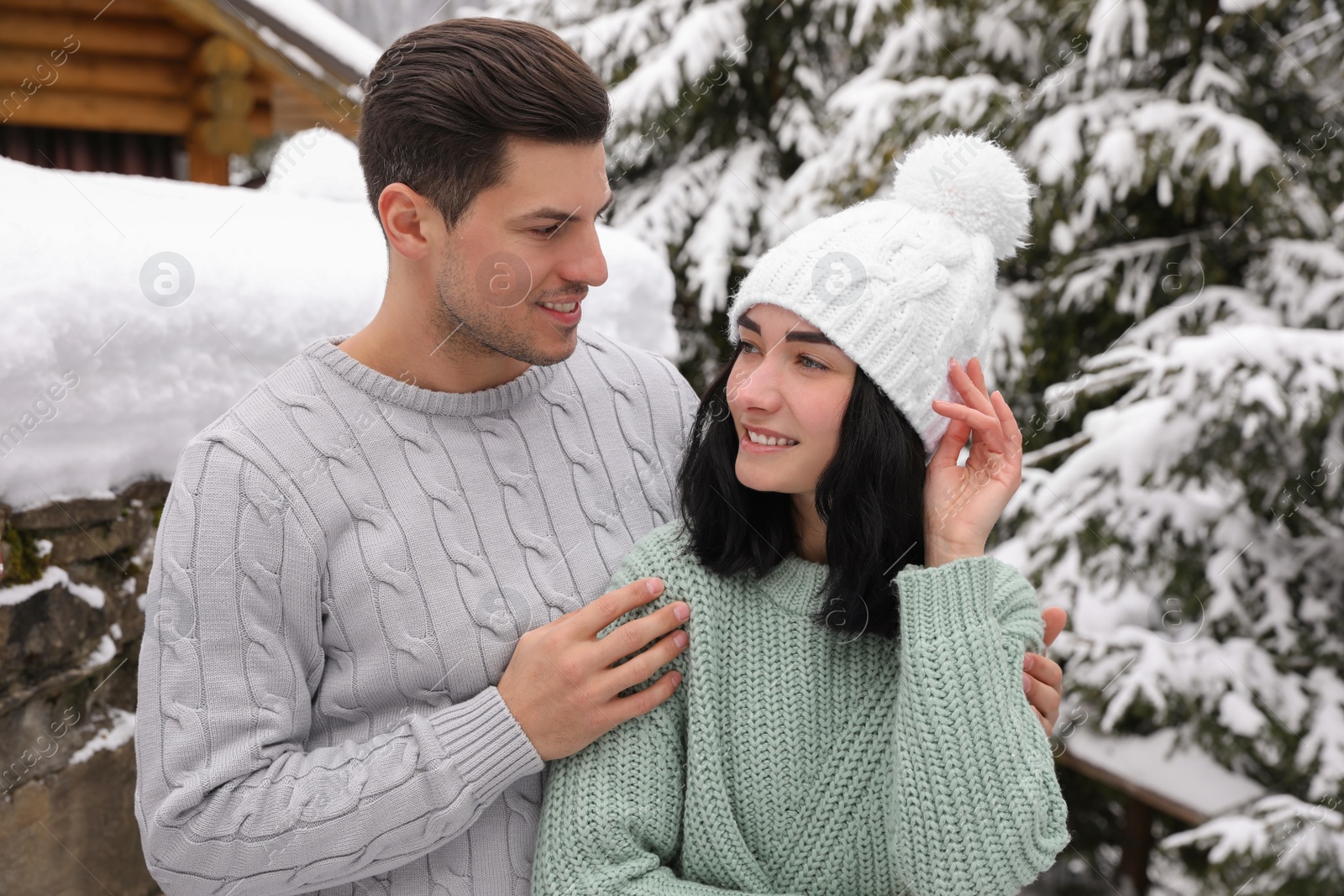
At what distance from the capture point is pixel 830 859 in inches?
63.3

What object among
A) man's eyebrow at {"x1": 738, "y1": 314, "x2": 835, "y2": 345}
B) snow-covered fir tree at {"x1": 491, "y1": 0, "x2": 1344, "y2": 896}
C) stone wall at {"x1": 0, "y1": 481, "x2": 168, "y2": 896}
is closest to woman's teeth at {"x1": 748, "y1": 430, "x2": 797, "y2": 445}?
man's eyebrow at {"x1": 738, "y1": 314, "x2": 835, "y2": 345}

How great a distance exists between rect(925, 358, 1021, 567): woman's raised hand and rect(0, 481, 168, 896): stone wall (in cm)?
152

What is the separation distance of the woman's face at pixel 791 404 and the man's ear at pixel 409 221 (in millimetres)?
552

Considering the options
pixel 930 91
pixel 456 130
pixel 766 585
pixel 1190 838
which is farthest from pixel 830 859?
pixel 930 91

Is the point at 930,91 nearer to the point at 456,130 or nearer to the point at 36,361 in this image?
the point at 456,130

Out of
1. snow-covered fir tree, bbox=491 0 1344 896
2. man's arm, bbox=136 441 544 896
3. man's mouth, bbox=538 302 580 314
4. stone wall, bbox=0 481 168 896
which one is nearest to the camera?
man's arm, bbox=136 441 544 896

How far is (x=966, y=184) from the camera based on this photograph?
1.68 metres

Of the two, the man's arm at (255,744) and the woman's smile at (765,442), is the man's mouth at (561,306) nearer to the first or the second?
the woman's smile at (765,442)

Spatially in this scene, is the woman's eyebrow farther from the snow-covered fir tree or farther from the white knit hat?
the snow-covered fir tree

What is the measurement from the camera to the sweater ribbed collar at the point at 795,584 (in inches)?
66.8

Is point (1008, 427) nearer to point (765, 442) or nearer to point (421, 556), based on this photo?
point (765, 442)

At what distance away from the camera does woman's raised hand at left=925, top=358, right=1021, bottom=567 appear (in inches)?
62.6

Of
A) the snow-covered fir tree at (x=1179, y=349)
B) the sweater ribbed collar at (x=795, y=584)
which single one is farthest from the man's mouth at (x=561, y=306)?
the snow-covered fir tree at (x=1179, y=349)

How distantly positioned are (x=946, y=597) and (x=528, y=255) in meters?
0.81
